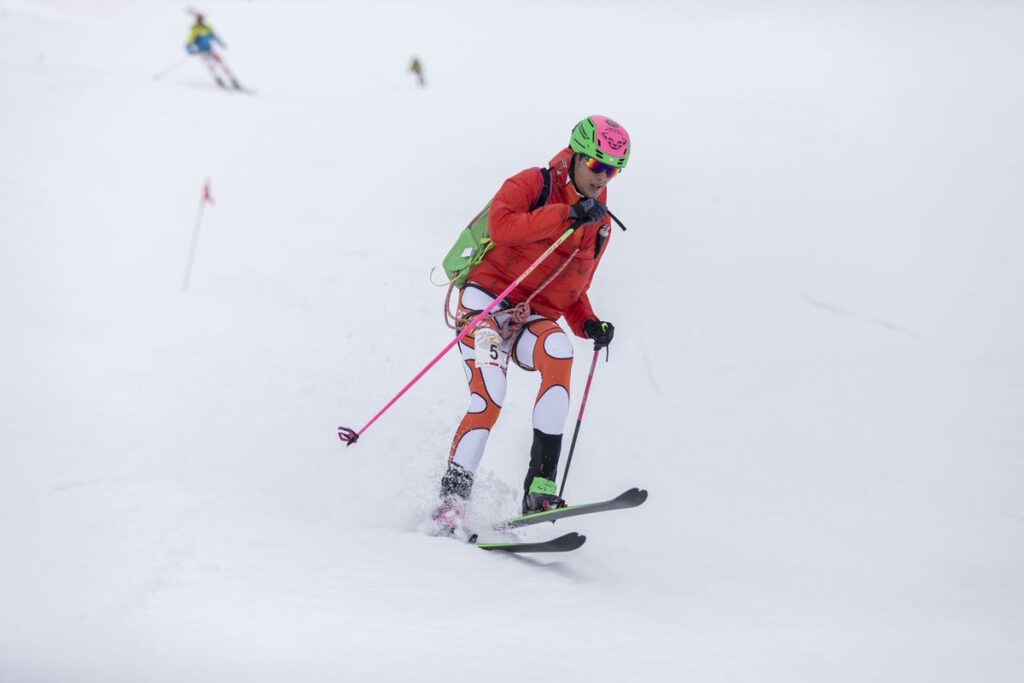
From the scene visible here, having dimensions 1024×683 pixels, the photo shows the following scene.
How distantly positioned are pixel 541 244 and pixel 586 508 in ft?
4.81

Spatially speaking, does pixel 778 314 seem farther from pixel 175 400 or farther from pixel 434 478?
pixel 175 400

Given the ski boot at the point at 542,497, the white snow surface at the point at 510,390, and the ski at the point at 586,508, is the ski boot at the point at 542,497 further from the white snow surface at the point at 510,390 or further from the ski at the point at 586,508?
the white snow surface at the point at 510,390

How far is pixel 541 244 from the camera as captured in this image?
4.11m

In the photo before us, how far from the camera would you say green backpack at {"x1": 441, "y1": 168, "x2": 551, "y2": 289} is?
4.16 m

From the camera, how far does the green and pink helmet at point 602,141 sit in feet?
12.5

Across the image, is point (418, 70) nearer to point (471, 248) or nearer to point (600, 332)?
point (471, 248)

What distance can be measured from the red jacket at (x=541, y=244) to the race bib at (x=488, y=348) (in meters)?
0.29

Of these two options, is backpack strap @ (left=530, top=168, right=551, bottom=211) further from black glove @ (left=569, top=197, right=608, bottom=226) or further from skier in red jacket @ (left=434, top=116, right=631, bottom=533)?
black glove @ (left=569, top=197, right=608, bottom=226)

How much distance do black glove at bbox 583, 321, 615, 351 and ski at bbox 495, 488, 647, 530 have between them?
950 millimetres

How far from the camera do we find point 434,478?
4676 millimetres

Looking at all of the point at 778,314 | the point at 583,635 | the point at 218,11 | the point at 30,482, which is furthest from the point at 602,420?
the point at 218,11

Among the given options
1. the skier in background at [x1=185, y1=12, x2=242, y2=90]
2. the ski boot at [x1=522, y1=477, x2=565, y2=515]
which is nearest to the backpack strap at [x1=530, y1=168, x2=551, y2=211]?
the ski boot at [x1=522, y1=477, x2=565, y2=515]

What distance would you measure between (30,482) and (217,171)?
8.08 metres

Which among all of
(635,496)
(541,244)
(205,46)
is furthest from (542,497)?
(205,46)
